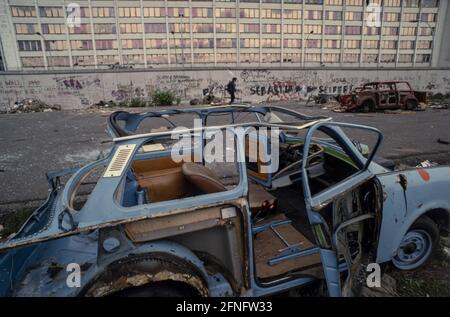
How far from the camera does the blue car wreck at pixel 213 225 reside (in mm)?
1918

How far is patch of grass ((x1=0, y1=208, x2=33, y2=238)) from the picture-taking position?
3.96 m

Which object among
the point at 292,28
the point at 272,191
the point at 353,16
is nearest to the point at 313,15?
the point at 292,28

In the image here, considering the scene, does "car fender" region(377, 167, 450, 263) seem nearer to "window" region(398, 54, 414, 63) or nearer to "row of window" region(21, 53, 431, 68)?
"row of window" region(21, 53, 431, 68)

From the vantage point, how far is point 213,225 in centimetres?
212

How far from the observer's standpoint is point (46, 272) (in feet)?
6.98

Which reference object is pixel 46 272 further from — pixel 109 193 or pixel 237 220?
pixel 237 220

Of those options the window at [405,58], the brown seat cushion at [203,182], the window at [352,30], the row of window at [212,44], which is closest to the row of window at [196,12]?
the window at [352,30]

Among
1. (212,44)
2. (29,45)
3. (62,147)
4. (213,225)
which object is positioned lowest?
(62,147)

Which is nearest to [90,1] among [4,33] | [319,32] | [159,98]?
[4,33]

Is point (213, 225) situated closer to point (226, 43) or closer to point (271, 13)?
point (226, 43)

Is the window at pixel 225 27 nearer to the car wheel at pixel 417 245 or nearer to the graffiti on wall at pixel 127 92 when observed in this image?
the graffiti on wall at pixel 127 92

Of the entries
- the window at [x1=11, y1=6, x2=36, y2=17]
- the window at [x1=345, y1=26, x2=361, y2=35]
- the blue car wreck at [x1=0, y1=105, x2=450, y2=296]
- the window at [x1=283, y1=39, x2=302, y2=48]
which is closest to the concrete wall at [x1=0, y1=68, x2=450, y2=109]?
the blue car wreck at [x1=0, y1=105, x2=450, y2=296]

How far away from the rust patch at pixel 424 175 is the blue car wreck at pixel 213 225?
1 cm

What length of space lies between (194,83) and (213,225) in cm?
2561
